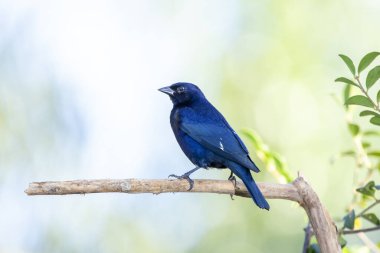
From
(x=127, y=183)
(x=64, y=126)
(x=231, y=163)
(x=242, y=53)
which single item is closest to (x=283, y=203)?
(x=242, y=53)

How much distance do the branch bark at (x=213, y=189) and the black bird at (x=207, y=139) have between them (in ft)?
1.29

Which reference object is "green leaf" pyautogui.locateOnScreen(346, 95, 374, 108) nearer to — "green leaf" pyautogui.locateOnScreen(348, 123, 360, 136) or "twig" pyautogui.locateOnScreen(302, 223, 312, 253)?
"green leaf" pyautogui.locateOnScreen(348, 123, 360, 136)

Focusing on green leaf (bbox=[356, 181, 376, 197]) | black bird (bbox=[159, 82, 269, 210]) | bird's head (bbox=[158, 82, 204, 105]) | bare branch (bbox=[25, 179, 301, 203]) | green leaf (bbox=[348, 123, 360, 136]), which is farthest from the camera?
bird's head (bbox=[158, 82, 204, 105])

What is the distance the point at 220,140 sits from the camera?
456cm

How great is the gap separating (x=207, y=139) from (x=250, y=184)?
2.46 ft

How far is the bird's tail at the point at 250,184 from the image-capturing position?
12.5ft

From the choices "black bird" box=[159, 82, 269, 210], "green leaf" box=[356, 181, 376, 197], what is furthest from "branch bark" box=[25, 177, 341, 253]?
"black bird" box=[159, 82, 269, 210]

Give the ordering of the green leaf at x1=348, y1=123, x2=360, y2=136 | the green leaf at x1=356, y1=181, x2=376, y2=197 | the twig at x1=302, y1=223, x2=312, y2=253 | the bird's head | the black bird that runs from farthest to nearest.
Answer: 1. the bird's head
2. the black bird
3. the green leaf at x1=348, y1=123, x2=360, y2=136
4. the twig at x1=302, y1=223, x2=312, y2=253
5. the green leaf at x1=356, y1=181, x2=376, y2=197

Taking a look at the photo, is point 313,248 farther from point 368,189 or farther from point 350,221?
point 368,189

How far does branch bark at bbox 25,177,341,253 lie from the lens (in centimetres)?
318

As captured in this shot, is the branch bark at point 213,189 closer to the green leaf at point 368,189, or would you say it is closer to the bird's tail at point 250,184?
the bird's tail at point 250,184

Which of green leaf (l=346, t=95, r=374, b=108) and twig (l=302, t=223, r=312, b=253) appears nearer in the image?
green leaf (l=346, t=95, r=374, b=108)

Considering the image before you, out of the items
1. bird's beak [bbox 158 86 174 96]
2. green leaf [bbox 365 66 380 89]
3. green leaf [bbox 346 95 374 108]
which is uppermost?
green leaf [bbox 365 66 380 89]

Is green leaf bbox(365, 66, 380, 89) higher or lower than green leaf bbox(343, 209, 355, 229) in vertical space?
higher
